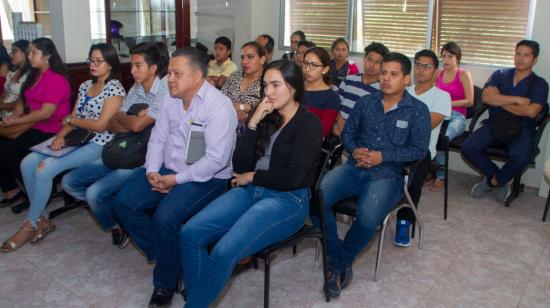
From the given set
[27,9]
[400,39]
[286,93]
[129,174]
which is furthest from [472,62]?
[27,9]

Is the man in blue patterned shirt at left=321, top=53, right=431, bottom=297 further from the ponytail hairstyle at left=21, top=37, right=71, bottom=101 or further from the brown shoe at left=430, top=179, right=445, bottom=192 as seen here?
the ponytail hairstyle at left=21, top=37, right=71, bottom=101

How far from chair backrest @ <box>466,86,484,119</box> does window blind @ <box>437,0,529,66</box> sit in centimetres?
39

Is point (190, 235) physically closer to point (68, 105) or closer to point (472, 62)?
point (68, 105)

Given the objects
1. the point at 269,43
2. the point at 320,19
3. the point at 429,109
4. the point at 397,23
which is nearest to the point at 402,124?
the point at 429,109

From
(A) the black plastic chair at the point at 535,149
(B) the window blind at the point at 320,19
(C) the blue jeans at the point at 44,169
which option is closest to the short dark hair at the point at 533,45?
(A) the black plastic chair at the point at 535,149

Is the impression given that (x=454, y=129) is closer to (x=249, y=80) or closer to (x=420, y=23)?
(x=420, y=23)

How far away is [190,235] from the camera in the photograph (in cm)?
230

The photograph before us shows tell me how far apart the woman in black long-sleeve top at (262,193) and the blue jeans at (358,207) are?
14.0 inches

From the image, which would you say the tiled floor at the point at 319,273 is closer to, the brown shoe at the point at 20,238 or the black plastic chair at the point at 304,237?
the brown shoe at the point at 20,238

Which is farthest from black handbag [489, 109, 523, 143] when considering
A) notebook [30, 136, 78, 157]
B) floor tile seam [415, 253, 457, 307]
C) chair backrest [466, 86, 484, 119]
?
notebook [30, 136, 78, 157]

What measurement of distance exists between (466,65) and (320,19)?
1.85m

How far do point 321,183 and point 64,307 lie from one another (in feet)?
4.90

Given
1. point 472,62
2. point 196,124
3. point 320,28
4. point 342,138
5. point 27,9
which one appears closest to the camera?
point 196,124

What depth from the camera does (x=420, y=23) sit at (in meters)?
5.17
